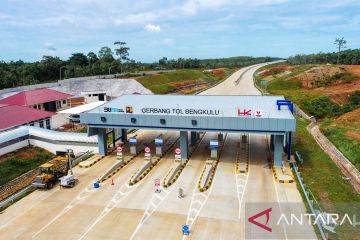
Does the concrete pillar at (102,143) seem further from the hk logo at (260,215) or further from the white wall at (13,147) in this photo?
the hk logo at (260,215)

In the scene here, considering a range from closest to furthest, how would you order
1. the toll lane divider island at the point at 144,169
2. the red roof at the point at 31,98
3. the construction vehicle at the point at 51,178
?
1. the construction vehicle at the point at 51,178
2. the toll lane divider island at the point at 144,169
3. the red roof at the point at 31,98

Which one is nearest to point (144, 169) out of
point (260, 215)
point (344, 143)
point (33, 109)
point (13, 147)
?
point (260, 215)

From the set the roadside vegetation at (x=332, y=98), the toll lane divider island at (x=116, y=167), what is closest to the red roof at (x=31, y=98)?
the toll lane divider island at (x=116, y=167)

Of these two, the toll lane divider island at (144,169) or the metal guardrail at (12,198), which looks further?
the toll lane divider island at (144,169)

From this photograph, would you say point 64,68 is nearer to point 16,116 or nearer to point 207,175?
point 16,116

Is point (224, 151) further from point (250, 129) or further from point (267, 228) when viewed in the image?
point (267, 228)

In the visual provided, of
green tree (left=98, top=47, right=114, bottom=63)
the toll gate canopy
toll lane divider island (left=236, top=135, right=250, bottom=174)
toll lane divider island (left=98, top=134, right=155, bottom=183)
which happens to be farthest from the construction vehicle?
green tree (left=98, top=47, right=114, bottom=63)
